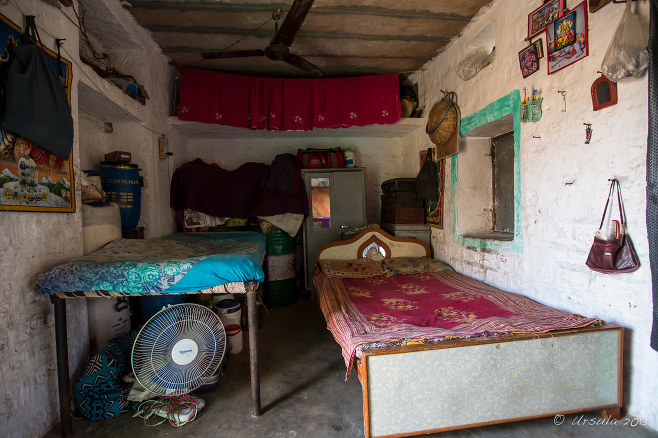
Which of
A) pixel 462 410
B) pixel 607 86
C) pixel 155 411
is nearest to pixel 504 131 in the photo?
pixel 607 86

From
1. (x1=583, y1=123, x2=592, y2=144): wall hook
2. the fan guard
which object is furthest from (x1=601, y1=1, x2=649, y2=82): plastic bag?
the fan guard

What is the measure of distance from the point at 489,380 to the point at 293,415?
1.23 m

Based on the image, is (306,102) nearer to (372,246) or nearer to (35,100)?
(372,246)

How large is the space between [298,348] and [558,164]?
8.87 ft

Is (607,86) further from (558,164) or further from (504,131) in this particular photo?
(504,131)

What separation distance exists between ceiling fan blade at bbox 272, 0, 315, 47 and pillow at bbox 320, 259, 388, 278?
8.10 ft

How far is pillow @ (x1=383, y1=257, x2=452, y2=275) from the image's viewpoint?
388cm

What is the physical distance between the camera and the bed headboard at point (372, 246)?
422 cm

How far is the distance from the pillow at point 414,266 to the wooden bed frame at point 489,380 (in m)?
2.00

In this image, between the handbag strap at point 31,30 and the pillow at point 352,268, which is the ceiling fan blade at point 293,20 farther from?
the pillow at point 352,268

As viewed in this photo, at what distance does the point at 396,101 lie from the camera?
4.46 m

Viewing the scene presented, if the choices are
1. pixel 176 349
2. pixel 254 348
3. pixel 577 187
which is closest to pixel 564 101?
pixel 577 187

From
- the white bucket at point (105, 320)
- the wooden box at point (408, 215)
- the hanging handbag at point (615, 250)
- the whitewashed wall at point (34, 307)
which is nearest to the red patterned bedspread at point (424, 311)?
the hanging handbag at point (615, 250)

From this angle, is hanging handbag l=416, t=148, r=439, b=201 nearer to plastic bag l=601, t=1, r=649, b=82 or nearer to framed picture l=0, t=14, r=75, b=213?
plastic bag l=601, t=1, r=649, b=82
